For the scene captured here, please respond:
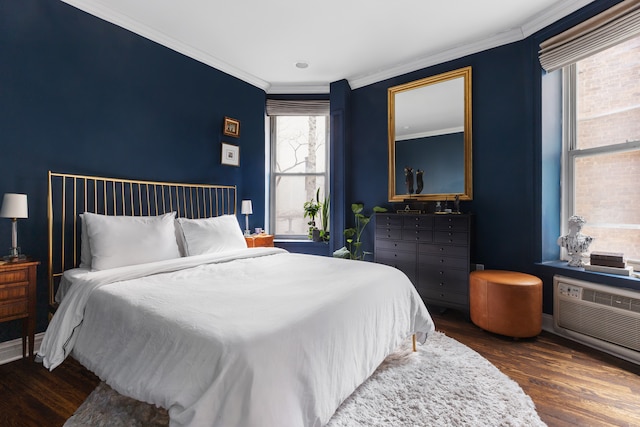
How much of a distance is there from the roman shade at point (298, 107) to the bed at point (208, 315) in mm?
2263

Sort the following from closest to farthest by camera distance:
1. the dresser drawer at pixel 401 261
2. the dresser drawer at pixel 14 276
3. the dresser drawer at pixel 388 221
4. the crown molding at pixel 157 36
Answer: the dresser drawer at pixel 14 276 < the crown molding at pixel 157 36 < the dresser drawer at pixel 401 261 < the dresser drawer at pixel 388 221

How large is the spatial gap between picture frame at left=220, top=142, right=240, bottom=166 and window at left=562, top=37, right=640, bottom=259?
12.1 ft

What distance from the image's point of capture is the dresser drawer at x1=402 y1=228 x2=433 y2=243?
332 centimetres

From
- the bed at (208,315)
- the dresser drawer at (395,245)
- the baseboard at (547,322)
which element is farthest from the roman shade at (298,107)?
the baseboard at (547,322)

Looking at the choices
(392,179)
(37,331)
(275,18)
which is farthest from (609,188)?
(37,331)

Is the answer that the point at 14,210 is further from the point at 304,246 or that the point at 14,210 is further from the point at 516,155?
the point at 516,155

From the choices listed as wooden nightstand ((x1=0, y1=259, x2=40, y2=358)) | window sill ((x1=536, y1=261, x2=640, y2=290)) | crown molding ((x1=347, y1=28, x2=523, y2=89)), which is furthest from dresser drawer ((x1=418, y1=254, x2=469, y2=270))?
wooden nightstand ((x1=0, y1=259, x2=40, y2=358))

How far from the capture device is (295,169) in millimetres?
4742

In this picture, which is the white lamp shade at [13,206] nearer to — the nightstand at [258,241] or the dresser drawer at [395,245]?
the nightstand at [258,241]

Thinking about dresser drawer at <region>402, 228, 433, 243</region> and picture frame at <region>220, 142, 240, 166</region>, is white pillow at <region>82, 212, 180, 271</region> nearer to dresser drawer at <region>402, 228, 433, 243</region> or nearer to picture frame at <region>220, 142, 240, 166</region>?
picture frame at <region>220, 142, 240, 166</region>

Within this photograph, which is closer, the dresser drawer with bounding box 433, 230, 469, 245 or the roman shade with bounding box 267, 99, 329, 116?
the dresser drawer with bounding box 433, 230, 469, 245

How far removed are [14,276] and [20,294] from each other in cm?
14

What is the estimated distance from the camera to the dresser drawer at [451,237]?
3104 millimetres

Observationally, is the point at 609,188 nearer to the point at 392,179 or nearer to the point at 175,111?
the point at 392,179
